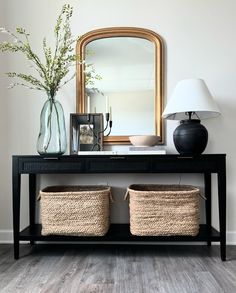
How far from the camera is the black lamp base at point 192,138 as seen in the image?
195 centimetres

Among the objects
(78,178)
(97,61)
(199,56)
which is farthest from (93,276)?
(199,56)

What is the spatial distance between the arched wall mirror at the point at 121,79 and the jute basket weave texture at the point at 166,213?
587mm

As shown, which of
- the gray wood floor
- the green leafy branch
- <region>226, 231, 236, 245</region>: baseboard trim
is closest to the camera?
the gray wood floor

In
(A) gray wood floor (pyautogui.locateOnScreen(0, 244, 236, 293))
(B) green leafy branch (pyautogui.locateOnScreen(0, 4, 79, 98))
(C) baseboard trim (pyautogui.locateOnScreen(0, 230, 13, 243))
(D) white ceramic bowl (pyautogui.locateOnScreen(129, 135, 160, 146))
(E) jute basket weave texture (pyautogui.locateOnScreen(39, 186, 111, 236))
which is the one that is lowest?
(A) gray wood floor (pyautogui.locateOnScreen(0, 244, 236, 293))

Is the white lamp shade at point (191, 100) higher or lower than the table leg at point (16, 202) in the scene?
higher

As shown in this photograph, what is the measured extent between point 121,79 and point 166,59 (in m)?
0.41

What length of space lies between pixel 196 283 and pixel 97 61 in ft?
5.83

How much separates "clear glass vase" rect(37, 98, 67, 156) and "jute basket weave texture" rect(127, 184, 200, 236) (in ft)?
2.22

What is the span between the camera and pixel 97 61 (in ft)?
7.61

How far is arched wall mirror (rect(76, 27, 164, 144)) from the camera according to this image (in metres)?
2.29

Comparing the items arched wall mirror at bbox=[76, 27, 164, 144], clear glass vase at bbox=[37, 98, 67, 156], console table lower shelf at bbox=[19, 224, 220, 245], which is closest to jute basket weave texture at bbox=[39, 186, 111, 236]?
console table lower shelf at bbox=[19, 224, 220, 245]

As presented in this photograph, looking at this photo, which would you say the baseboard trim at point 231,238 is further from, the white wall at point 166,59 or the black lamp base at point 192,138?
the black lamp base at point 192,138

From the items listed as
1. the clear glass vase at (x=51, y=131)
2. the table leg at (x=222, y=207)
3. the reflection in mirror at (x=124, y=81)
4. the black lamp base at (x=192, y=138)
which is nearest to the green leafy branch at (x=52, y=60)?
the clear glass vase at (x=51, y=131)

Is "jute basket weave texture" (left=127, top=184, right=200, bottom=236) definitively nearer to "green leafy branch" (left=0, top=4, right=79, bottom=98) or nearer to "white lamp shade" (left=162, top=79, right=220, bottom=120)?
"white lamp shade" (left=162, top=79, right=220, bottom=120)
